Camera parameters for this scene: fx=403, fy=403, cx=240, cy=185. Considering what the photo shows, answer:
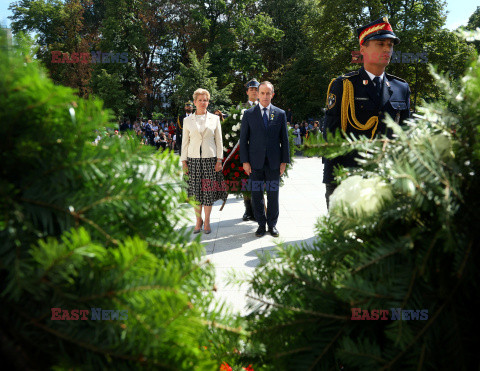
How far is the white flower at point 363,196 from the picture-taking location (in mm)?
754

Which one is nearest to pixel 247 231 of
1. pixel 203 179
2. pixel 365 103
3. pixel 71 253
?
pixel 203 179

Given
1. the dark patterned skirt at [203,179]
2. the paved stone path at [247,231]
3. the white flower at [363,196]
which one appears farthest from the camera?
the dark patterned skirt at [203,179]

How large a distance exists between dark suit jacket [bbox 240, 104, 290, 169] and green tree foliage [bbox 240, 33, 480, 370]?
5.60 meters

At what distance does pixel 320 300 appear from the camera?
0.80 metres

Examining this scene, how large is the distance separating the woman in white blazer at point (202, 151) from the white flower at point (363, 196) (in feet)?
19.0

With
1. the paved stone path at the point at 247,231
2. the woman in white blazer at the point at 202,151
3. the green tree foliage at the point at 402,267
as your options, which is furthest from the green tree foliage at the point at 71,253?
the woman in white blazer at the point at 202,151

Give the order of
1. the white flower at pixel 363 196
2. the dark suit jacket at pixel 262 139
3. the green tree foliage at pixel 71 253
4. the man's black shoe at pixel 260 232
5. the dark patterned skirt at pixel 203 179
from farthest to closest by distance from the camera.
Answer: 1. the dark patterned skirt at pixel 203 179
2. the man's black shoe at pixel 260 232
3. the dark suit jacket at pixel 262 139
4. the white flower at pixel 363 196
5. the green tree foliage at pixel 71 253

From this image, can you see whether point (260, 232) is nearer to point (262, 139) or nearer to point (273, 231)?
point (273, 231)

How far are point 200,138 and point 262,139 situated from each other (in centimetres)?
104

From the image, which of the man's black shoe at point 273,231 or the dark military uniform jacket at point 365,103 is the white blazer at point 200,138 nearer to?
the man's black shoe at point 273,231

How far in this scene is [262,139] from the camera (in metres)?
6.40

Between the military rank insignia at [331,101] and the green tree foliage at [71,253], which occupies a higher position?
the military rank insignia at [331,101]

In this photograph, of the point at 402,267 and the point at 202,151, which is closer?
the point at 402,267

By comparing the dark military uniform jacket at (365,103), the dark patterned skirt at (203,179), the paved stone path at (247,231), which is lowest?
the paved stone path at (247,231)
